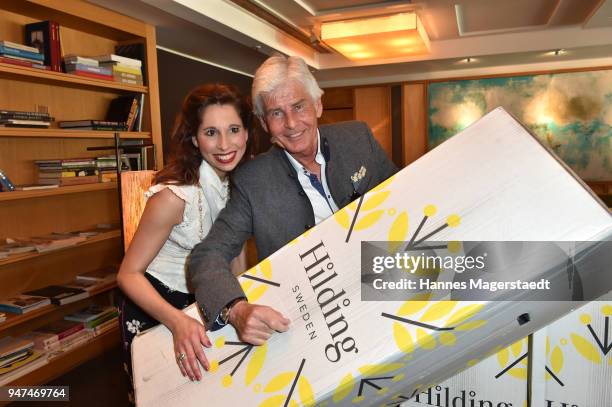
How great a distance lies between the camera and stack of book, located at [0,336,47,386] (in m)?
2.67

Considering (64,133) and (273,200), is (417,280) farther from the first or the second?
(64,133)

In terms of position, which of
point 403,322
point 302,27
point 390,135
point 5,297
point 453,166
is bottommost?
point 5,297

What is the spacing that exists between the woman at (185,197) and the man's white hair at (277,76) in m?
0.19

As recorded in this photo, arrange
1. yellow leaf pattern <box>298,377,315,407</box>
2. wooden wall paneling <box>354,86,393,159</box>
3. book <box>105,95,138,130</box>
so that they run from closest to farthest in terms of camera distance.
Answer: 1. yellow leaf pattern <box>298,377,315,407</box>
2. book <box>105,95,138,130</box>
3. wooden wall paneling <box>354,86,393,159</box>

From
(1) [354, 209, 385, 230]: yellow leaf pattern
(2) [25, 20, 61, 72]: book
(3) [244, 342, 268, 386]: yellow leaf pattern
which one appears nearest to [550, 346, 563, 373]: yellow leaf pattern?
(1) [354, 209, 385, 230]: yellow leaf pattern

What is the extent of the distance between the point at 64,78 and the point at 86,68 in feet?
0.72

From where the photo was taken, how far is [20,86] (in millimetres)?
2971

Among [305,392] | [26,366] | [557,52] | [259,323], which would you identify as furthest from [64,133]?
[557,52]

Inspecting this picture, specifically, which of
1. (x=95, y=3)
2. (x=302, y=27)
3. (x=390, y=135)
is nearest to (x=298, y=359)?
(x=95, y=3)

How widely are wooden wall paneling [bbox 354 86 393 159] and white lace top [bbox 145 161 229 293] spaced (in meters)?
6.14

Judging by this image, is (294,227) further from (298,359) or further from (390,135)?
(390,135)

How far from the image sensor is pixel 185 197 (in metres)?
1.27

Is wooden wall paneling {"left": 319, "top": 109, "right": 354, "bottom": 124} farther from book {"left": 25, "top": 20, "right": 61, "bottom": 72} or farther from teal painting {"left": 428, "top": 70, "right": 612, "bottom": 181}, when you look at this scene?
book {"left": 25, "top": 20, "right": 61, "bottom": 72}

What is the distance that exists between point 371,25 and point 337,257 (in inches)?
156
